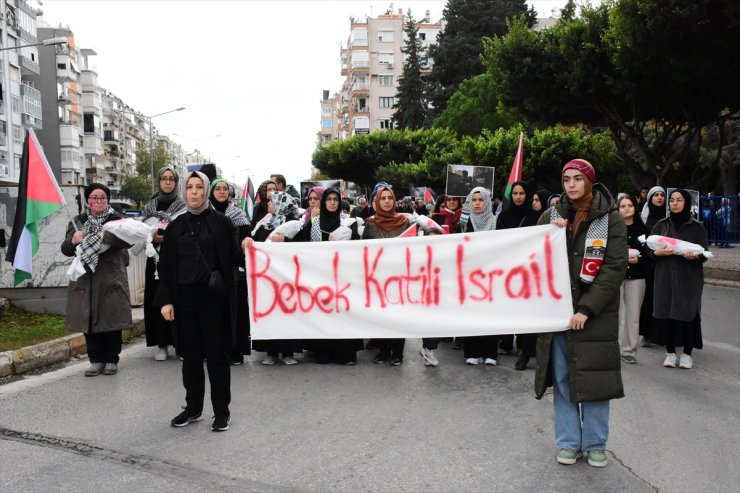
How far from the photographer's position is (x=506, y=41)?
75.8 ft

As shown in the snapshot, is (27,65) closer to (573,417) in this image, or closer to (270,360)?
(270,360)

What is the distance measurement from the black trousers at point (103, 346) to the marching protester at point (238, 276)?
3.73 feet

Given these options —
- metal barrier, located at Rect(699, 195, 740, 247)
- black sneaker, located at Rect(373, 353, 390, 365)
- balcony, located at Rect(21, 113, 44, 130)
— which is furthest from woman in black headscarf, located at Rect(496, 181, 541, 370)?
balcony, located at Rect(21, 113, 44, 130)

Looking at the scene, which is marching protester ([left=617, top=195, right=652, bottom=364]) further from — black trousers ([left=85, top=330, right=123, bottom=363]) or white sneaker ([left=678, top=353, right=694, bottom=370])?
black trousers ([left=85, top=330, right=123, bottom=363])

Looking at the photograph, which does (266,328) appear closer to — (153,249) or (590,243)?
(153,249)

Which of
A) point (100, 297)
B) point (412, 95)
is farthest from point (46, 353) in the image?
point (412, 95)

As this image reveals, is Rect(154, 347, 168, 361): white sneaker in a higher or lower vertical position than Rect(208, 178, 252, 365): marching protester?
lower

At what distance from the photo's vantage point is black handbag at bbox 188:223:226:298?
5.14m

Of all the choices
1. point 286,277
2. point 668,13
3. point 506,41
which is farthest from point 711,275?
point 286,277

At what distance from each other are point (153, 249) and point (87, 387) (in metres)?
1.49

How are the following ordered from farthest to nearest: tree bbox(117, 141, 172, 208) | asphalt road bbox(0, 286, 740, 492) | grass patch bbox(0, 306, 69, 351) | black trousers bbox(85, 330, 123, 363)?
tree bbox(117, 141, 172, 208)
grass patch bbox(0, 306, 69, 351)
black trousers bbox(85, 330, 123, 363)
asphalt road bbox(0, 286, 740, 492)

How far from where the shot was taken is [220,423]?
17.1 feet

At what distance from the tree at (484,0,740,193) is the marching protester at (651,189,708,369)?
23.9 ft

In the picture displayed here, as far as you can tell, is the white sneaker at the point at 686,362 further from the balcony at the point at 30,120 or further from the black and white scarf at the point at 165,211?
the balcony at the point at 30,120
